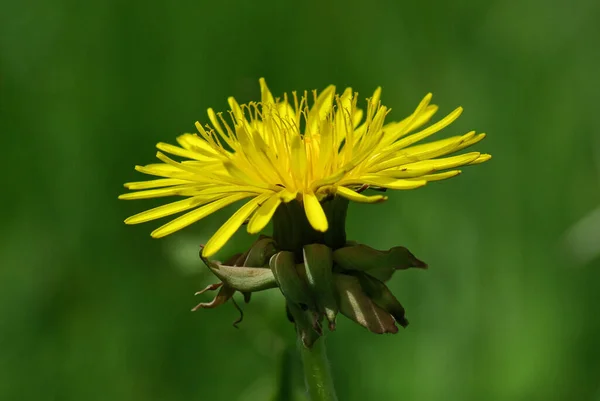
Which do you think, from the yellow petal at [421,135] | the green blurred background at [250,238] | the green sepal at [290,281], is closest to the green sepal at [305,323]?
the green sepal at [290,281]

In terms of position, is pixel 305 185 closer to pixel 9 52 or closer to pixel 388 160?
pixel 388 160

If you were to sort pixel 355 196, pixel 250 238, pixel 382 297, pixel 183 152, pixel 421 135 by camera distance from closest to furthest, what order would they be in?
pixel 355 196 → pixel 382 297 → pixel 421 135 → pixel 183 152 → pixel 250 238

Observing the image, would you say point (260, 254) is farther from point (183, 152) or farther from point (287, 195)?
point (183, 152)

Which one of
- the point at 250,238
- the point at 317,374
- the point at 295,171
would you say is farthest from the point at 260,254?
the point at 250,238

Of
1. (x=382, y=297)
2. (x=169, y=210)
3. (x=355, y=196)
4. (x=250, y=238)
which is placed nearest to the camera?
(x=355, y=196)

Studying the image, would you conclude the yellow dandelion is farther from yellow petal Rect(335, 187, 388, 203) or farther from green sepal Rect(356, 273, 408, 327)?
green sepal Rect(356, 273, 408, 327)

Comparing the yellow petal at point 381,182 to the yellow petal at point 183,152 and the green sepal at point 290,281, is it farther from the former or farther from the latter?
the yellow petal at point 183,152

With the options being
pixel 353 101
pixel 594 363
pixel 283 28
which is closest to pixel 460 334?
pixel 594 363
